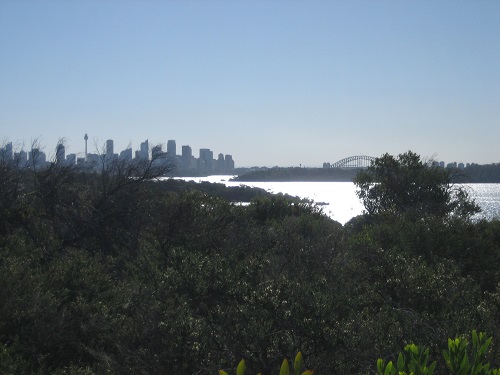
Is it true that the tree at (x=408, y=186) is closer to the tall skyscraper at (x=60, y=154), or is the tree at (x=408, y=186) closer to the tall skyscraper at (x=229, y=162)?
the tall skyscraper at (x=60, y=154)

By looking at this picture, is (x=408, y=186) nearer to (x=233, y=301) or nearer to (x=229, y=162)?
(x=233, y=301)

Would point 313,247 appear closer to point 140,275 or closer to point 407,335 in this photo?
point 140,275

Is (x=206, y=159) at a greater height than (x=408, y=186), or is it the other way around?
(x=206, y=159)

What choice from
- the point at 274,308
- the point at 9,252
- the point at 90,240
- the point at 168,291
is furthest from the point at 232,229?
the point at 274,308

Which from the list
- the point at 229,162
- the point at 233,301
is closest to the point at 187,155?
the point at 229,162

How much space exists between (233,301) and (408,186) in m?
26.2

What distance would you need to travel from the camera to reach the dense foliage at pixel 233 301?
6.89 metres

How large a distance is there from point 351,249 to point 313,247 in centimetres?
135

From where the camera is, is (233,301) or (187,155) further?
(187,155)

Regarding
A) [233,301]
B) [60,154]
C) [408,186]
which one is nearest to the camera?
[233,301]

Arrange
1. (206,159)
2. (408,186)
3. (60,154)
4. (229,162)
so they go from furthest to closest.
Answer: (229,162) < (206,159) < (408,186) < (60,154)

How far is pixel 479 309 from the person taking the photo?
27.1 ft

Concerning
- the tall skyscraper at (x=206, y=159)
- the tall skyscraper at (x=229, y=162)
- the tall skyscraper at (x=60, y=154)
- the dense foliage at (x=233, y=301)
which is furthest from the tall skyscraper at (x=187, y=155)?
the dense foliage at (x=233, y=301)

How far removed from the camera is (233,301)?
26.4ft
